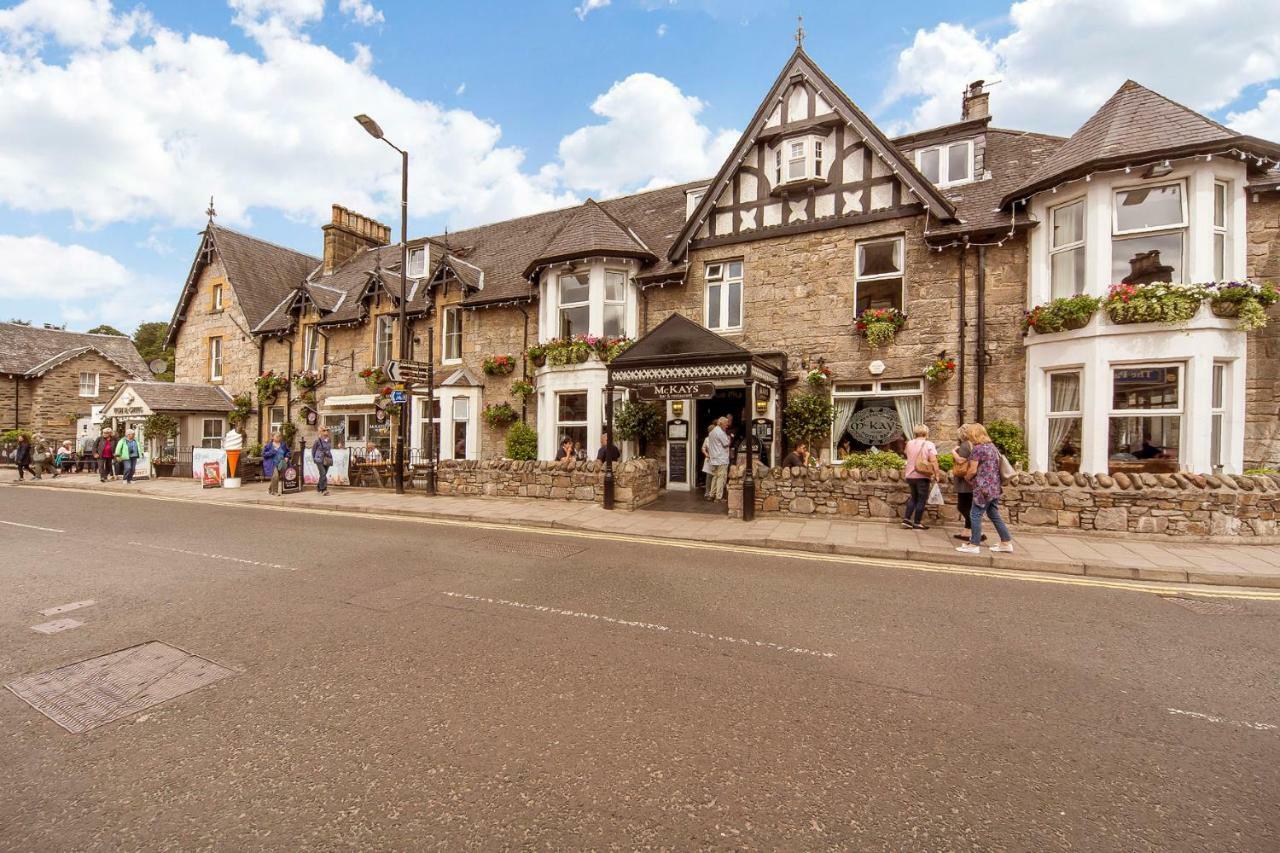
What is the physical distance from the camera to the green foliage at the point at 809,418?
13.4 metres

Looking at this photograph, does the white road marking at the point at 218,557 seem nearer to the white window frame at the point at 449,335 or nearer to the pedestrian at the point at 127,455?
the white window frame at the point at 449,335

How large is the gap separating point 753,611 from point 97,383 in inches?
1807

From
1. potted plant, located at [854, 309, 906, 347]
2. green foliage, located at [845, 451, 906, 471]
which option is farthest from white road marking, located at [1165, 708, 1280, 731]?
potted plant, located at [854, 309, 906, 347]

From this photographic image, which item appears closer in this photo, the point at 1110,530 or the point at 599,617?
the point at 599,617

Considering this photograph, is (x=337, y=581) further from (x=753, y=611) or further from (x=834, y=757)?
(x=834, y=757)

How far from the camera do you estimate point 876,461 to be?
1161 centimetres

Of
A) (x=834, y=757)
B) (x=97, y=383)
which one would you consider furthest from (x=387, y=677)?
(x=97, y=383)

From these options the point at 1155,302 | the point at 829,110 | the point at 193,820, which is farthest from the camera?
the point at 829,110

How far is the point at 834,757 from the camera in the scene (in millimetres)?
3049

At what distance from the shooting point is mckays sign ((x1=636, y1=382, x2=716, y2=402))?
11406 mm

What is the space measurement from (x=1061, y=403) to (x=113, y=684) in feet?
48.8

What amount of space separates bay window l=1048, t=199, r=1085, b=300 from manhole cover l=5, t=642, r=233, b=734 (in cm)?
1479

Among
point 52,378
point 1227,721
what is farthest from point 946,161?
point 52,378

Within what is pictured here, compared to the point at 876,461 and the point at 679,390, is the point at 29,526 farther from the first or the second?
the point at 876,461
